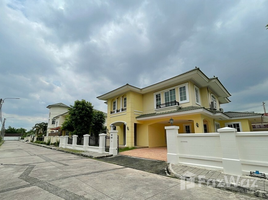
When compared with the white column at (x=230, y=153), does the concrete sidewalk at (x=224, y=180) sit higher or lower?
lower

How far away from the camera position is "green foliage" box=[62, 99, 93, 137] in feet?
50.7

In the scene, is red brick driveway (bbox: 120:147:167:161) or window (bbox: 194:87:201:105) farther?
window (bbox: 194:87:201:105)

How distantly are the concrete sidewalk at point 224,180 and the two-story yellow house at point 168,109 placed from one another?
5277 mm

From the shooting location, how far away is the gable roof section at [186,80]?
35.3 ft

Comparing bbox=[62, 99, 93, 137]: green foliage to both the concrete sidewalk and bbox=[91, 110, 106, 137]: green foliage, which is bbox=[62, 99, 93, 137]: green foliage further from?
the concrete sidewalk

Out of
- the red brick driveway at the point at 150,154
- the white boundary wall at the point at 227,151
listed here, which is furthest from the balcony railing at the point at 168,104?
the white boundary wall at the point at 227,151

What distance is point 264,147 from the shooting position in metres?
4.37

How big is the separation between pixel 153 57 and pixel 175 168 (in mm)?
9796

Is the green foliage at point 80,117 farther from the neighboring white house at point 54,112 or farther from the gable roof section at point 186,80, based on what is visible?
the neighboring white house at point 54,112

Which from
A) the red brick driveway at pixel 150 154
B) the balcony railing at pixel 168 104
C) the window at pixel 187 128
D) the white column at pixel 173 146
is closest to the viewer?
the white column at pixel 173 146

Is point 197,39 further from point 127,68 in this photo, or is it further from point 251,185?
point 251,185

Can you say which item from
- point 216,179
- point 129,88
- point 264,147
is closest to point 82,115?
point 129,88

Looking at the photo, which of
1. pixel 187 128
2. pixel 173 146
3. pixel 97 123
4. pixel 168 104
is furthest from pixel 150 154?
pixel 97 123

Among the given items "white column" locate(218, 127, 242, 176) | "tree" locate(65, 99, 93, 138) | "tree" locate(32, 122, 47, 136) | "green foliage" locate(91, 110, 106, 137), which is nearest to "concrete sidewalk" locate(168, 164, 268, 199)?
"white column" locate(218, 127, 242, 176)
